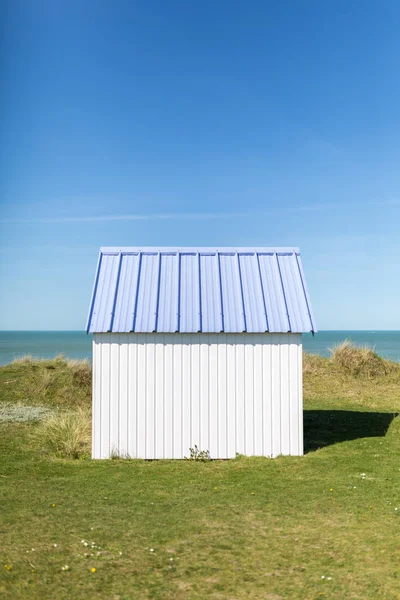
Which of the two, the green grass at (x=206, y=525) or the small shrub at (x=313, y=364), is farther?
the small shrub at (x=313, y=364)

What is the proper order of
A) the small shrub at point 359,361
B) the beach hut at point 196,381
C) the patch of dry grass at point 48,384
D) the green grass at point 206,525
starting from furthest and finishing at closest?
the small shrub at point 359,361, the patch of dry grass at point 48,384, the beach hut at point 196,381, the green grass at point 206,525

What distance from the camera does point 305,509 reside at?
9227 millimetres

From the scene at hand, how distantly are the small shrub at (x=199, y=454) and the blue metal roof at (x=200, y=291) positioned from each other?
8.29 ft

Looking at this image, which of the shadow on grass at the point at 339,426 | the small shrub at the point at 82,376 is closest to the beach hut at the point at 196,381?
the shadow on grass at the point at 339,426

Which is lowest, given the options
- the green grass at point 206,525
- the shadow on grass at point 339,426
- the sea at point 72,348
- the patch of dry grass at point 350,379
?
the green grass at point 206,525

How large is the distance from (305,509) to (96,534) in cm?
325

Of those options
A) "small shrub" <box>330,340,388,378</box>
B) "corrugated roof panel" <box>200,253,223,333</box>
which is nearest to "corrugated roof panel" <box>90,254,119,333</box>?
"corrugated roof panel" <box>200,253,223,333</box>

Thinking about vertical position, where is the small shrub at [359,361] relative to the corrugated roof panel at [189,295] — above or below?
below

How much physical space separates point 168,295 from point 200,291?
2.42 feet

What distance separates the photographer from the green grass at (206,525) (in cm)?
648

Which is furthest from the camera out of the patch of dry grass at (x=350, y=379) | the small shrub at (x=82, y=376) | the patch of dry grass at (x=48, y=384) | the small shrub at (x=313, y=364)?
the small shrub at (x=313, y=364)

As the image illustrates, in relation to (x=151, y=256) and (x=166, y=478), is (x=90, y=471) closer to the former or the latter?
(x=166, y=478)

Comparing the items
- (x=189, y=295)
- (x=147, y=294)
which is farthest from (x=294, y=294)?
(x=147, y=294)

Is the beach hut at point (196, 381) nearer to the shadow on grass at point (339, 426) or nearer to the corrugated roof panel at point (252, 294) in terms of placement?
the corrugated roof panel at point (252, 294)
